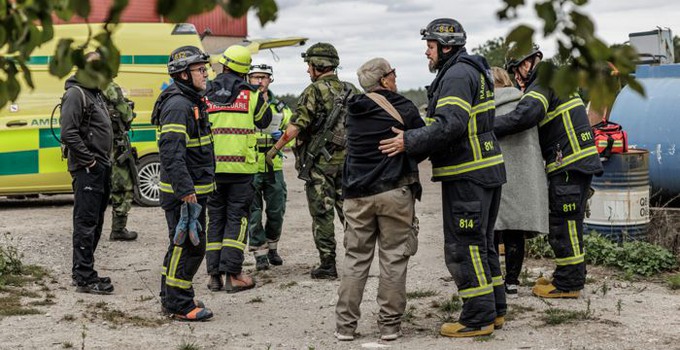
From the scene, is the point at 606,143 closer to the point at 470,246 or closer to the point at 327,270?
the point at 327,270

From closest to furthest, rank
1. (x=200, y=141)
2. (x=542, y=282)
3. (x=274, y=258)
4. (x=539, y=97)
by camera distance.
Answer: (x=200, y=141) < (x=539, y=97) < (x=542, y=282) < (x=274, y=258)

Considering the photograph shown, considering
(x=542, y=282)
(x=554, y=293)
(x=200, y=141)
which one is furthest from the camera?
(x=542, y=282)

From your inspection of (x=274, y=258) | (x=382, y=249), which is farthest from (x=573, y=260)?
(x=274, y=258)

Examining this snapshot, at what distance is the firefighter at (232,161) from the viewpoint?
7754 mm

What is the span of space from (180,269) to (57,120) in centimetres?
667

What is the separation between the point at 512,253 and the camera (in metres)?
7.53

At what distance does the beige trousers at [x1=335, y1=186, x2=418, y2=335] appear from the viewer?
609 centimetres

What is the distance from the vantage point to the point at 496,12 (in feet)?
7.74

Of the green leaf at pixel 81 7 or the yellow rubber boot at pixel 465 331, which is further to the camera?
the yellow rubber boot at pixel 465 331

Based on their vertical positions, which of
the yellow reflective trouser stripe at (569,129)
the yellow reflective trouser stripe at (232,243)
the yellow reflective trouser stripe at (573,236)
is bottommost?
the yellow reflective trouser stripe at (232,243)

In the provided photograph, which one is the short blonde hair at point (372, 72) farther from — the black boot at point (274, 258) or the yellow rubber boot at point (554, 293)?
the black boot at point (274, 258)

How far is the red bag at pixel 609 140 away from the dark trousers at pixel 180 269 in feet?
13.5

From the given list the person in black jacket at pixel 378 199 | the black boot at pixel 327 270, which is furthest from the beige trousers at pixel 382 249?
the black boot at pixel 327 270

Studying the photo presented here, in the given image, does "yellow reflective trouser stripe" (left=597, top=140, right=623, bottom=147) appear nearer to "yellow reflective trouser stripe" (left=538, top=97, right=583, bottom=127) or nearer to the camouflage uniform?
"yellow reflective trouser stripe" (left=538, top=97, right=583, bottom=127)
